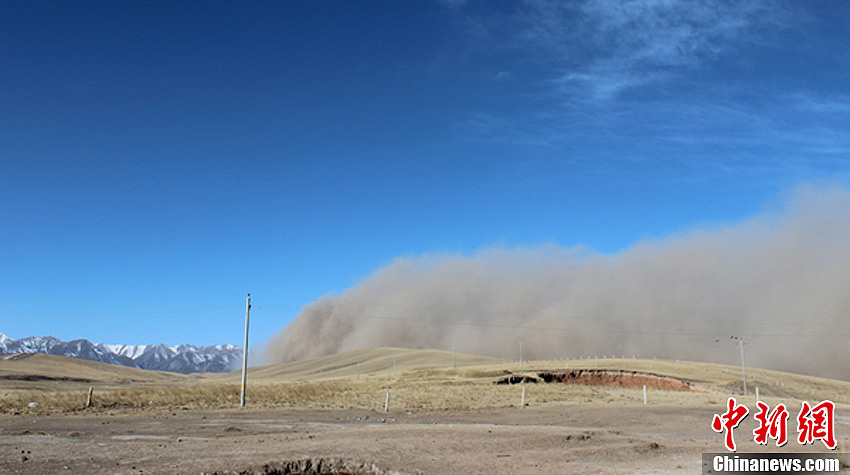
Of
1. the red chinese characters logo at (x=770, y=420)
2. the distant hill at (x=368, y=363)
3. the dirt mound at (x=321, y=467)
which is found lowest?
the distant hill at (x=368, y=363)

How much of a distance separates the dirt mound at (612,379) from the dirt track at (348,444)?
4609 centimetres

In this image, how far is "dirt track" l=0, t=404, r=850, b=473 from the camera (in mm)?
12500

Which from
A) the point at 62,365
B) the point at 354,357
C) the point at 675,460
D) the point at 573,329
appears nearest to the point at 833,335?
the point at 573,329

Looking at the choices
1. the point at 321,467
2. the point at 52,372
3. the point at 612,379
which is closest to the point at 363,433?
the point at 321,467

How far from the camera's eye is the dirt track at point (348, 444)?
41.0ft

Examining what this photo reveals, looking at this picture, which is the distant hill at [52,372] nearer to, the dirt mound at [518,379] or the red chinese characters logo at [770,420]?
the dirt mound at [518,379]

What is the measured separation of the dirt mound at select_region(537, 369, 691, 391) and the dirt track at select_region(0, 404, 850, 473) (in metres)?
46.1

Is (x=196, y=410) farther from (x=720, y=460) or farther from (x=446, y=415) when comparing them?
(x=720, y=460)

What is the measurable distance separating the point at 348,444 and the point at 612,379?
64.4 meters

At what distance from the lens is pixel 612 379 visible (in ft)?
243

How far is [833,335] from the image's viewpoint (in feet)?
481

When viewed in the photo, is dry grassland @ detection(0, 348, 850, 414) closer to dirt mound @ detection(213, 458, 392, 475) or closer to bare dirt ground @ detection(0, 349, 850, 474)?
bare dirt ground @ detection(0, 349, 850, 474)

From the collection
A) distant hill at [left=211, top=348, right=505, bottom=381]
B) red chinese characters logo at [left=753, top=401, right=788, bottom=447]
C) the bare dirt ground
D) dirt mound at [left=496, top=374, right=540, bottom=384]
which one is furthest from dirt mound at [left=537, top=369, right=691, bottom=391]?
red chinese characters logo at [left=753, top=401, right=788, bottom=447]

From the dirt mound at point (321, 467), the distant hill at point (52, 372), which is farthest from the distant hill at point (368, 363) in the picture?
the dirt mound at point (321, 467)
